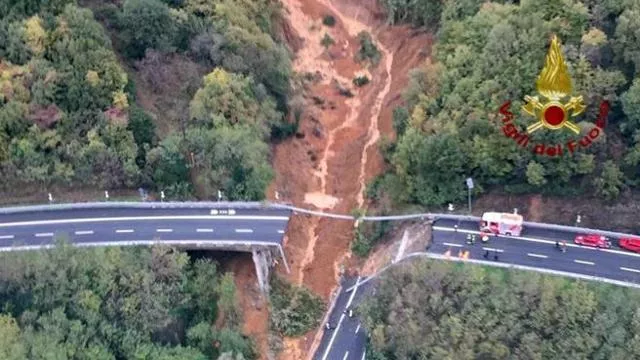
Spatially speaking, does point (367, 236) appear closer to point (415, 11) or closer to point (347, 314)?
point (347, 314)

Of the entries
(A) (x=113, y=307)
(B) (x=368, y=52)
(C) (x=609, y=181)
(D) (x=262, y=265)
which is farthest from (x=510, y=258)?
(B) (x=368, y=52)

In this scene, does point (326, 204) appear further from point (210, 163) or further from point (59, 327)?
point (59, 327)

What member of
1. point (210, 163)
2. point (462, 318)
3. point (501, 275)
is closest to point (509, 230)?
point (501, 275)

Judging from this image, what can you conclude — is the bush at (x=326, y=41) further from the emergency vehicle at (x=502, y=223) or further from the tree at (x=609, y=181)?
the tree at (x=609, y=181)

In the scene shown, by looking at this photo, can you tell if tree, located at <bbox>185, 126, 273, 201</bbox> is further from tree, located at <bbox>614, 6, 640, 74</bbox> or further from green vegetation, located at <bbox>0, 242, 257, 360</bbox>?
tree, located at <bbox>614, 6, 640, 74</bbox>

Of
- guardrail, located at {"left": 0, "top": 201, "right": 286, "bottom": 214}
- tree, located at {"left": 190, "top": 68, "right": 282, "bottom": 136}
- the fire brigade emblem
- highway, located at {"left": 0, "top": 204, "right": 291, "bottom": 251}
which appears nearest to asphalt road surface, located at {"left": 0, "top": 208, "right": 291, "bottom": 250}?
highway, located at {"left": 0, "top": 204, "right": 291, "bottom": 251}

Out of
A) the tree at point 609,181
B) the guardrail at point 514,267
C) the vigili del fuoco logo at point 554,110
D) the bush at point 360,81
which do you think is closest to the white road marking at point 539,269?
the guardrail at point 514,267
